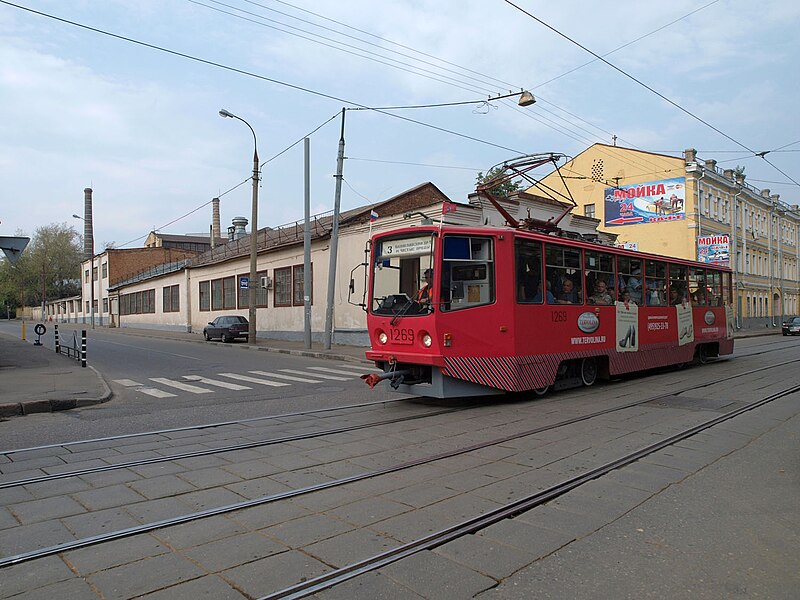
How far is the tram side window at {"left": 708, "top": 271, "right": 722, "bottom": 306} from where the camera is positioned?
58.5 ft

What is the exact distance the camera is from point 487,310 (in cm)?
1000

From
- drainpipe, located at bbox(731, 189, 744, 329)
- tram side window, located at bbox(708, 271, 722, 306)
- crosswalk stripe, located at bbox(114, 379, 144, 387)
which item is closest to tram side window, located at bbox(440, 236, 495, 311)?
crosswalk stripe, located at bbox(114, 379, 144, 387)

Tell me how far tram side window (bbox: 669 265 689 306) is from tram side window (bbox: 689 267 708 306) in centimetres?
39

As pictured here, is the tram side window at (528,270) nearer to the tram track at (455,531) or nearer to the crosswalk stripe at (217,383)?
the tram track at (455,531)

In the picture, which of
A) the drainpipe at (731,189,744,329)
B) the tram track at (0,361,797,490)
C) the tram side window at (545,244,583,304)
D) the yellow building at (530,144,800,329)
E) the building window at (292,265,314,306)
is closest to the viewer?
the tram track at (0,361,797,490)

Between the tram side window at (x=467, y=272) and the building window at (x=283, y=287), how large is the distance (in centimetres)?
2296

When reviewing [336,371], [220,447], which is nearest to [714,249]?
[336,371]

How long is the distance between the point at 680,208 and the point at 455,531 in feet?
135

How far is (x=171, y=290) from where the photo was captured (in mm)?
51031

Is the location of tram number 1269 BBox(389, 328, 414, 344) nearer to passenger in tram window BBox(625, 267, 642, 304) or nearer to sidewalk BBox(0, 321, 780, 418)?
sidewalk BBox(0, 321, 780, 418)

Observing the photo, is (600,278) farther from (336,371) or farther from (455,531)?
(455,531)

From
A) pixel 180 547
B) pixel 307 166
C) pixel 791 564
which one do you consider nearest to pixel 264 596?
pixel 180 547

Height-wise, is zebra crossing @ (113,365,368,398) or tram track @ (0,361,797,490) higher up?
tram track @ (0,361,797,490)

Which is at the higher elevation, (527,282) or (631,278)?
(631,278)
